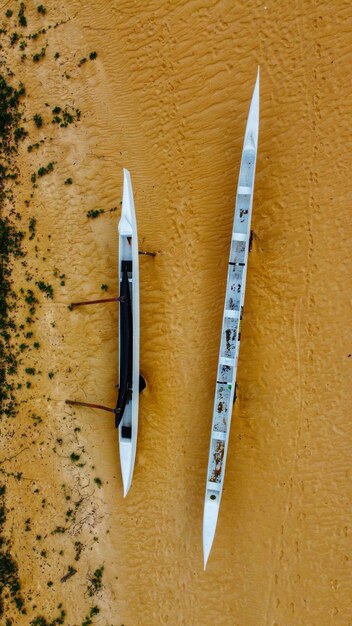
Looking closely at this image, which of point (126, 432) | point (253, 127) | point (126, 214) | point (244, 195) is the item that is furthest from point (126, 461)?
point (253, 127)

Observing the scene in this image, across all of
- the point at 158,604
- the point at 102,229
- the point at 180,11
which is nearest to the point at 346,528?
the point at 158,604

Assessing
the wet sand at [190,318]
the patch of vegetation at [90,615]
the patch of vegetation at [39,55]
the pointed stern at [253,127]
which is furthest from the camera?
the patch of vegetation at [39,55]

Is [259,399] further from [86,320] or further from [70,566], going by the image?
[70,566]

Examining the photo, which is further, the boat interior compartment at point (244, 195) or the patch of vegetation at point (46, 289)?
the patch of vegetation at point (46, 289)

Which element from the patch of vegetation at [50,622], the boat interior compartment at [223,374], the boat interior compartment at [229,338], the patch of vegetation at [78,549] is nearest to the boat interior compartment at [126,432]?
the boat interior compartment at [223,374]

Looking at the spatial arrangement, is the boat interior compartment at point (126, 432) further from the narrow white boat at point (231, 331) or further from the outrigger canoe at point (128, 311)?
the narrow white boat at point (231, 331)

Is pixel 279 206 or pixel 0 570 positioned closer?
pixel 279 206

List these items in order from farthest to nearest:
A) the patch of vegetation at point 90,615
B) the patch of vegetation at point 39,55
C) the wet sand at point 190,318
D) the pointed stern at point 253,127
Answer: the patch of vegetation at point 39,55
the patch of vegetation at point 90,615
the wet sand at point 190,318
the pointed stern at point 253,127

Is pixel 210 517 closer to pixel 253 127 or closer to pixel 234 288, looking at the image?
pixel 234 288
